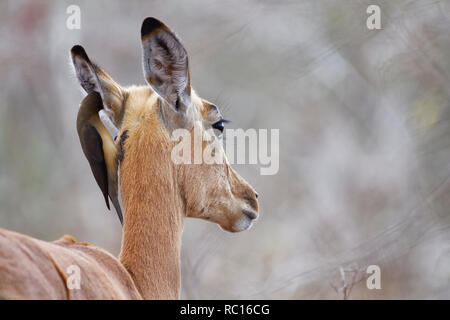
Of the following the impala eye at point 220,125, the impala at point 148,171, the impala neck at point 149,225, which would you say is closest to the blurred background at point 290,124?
the impala eye at point 220,125

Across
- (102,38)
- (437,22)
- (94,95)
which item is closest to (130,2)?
(102,38)

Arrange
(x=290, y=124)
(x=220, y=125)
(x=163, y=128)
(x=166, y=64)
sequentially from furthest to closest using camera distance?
1. (x=290, y=124)
2. (x=220, y=125)
3. (x=163, y=128)
4. (x=166, y=64)

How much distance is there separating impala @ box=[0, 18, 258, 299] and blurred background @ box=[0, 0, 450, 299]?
131 inches

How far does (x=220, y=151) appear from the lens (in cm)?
312

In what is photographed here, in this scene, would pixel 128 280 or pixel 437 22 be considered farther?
pixel 437 22

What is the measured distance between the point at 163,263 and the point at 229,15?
447cm

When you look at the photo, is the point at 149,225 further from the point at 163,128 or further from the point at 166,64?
the point at 166,64

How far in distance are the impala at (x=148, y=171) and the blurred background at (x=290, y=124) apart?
3331 mm

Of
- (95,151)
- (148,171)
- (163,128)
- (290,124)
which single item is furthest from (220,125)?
(290,124)

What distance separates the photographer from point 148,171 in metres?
2.76

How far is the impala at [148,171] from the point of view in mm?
2617

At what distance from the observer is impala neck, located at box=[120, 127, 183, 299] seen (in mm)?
2727

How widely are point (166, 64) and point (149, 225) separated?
2.32ft

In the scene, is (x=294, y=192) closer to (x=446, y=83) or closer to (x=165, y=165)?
(x=446, y=83)
